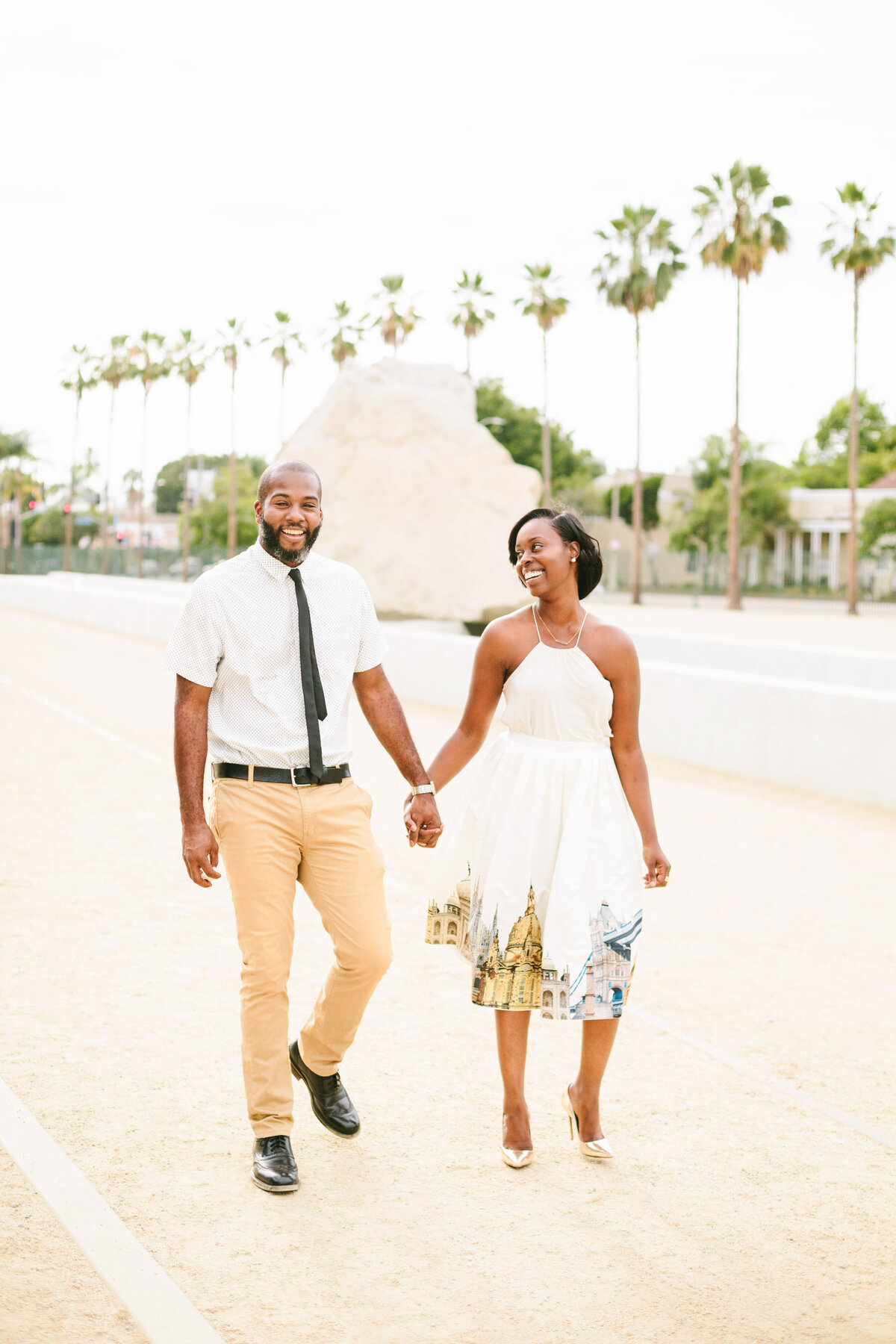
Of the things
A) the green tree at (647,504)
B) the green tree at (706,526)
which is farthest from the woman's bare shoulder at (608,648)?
the green tree at (647,504)

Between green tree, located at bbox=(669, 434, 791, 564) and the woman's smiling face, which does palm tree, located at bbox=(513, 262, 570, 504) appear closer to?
green tree, located at bbox=(669, 434, 791, 564)

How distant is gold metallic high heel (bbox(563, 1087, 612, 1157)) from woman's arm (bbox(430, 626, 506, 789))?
3.26 ft

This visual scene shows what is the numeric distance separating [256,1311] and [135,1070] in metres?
1.73

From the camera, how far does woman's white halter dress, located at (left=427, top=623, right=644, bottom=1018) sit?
3.99 meters

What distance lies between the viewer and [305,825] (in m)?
4.07

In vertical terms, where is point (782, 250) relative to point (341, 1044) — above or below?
above

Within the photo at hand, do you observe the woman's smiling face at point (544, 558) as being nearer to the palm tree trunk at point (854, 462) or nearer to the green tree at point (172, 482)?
the palm tree trunk at point (854, 462)

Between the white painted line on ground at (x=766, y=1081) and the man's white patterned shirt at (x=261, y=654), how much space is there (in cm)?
192

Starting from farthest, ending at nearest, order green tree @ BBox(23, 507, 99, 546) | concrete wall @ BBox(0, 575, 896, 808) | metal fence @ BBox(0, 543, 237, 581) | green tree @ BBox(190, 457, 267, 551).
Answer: green tree @ BBox(23, 507, 99, 546) < green tree @ BBox(190, 457, 267, 551) < metal fence @ BBox(0, 543, 237, 581) < concrete wall @ BBox(0, 575, 896, 808)

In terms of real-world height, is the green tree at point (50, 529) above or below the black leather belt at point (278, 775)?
above

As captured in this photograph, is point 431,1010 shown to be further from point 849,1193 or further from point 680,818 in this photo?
point 680,818

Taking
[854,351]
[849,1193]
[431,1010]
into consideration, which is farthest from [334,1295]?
[854,351]

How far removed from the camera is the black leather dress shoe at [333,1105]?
437 cm

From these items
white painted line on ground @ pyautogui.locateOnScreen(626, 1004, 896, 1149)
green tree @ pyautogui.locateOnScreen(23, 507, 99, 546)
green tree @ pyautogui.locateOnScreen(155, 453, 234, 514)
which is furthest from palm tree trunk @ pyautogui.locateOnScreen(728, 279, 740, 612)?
green tree @ pyautogui.locateOnScreen(155, 453, 234, 514)
